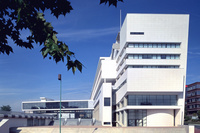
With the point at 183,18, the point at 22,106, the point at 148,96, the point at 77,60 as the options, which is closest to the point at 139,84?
the point at 148,96

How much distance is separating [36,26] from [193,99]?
4357 inches

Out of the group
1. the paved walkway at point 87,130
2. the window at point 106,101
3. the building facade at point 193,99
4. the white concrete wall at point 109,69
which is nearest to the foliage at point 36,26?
the paved walkway at point 87,130

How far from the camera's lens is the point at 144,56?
52.2 metres

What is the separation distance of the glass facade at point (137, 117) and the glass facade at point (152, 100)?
2680 mm

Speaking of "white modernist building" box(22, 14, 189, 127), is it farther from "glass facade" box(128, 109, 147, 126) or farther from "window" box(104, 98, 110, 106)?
"window" box(104, 98, 110, 106)

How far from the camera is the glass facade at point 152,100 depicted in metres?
52.9

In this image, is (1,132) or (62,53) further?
(1,132)

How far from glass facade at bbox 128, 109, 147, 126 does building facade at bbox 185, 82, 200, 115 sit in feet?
187

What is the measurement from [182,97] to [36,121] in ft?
111

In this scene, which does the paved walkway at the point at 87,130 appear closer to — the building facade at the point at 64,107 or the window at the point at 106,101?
the window at the point at 106,101

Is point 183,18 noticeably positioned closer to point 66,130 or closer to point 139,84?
point 139,84

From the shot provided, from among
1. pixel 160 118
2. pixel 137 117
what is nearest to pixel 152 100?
pixel 160 118

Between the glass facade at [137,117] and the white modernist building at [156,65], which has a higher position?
the white modernist building at [156,65]

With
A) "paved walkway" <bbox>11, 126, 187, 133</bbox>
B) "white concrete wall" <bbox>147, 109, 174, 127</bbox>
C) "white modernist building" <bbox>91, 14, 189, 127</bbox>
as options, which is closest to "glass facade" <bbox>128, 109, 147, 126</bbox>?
"white modernist building" <bbox>91, 14, 189, 127</bbox>
